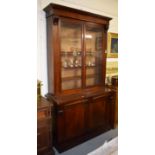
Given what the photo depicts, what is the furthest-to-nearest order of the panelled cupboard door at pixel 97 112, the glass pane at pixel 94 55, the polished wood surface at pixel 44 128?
the glass pane at pixel 94 55
the panelled cupboard door at pixel 97 112
the polished wood surface at pixel 44 128

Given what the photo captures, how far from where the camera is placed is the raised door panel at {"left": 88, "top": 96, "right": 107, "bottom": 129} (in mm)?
2703

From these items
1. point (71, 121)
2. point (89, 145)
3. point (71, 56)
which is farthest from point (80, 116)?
point (71, 56)

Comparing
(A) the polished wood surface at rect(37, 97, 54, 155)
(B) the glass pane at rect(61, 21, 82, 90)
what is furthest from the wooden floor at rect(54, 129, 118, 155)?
(B) the glass pane at rect(61, 21, 82, 90)

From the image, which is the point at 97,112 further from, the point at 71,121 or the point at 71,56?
the point at 71,56

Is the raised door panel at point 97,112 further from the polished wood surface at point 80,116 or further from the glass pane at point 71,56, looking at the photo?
the glass pane at point 71,56

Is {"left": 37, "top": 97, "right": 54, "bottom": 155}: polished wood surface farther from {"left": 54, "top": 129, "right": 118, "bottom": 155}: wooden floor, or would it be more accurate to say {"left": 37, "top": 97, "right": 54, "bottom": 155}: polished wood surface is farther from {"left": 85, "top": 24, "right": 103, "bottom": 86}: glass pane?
{"left": 85, "top": 24, "right": 103, "bottom": 86}: glass pane

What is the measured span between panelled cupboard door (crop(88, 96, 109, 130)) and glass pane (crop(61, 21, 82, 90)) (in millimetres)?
414

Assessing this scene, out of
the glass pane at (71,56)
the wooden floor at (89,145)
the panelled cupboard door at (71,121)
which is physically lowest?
the wooden floor at (89,145)

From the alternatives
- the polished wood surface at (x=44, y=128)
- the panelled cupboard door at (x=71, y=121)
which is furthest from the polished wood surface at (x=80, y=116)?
the polished wood surface at (x=44, y=128)

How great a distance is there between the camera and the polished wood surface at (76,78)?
90.4 inches

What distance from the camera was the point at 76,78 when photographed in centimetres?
274
